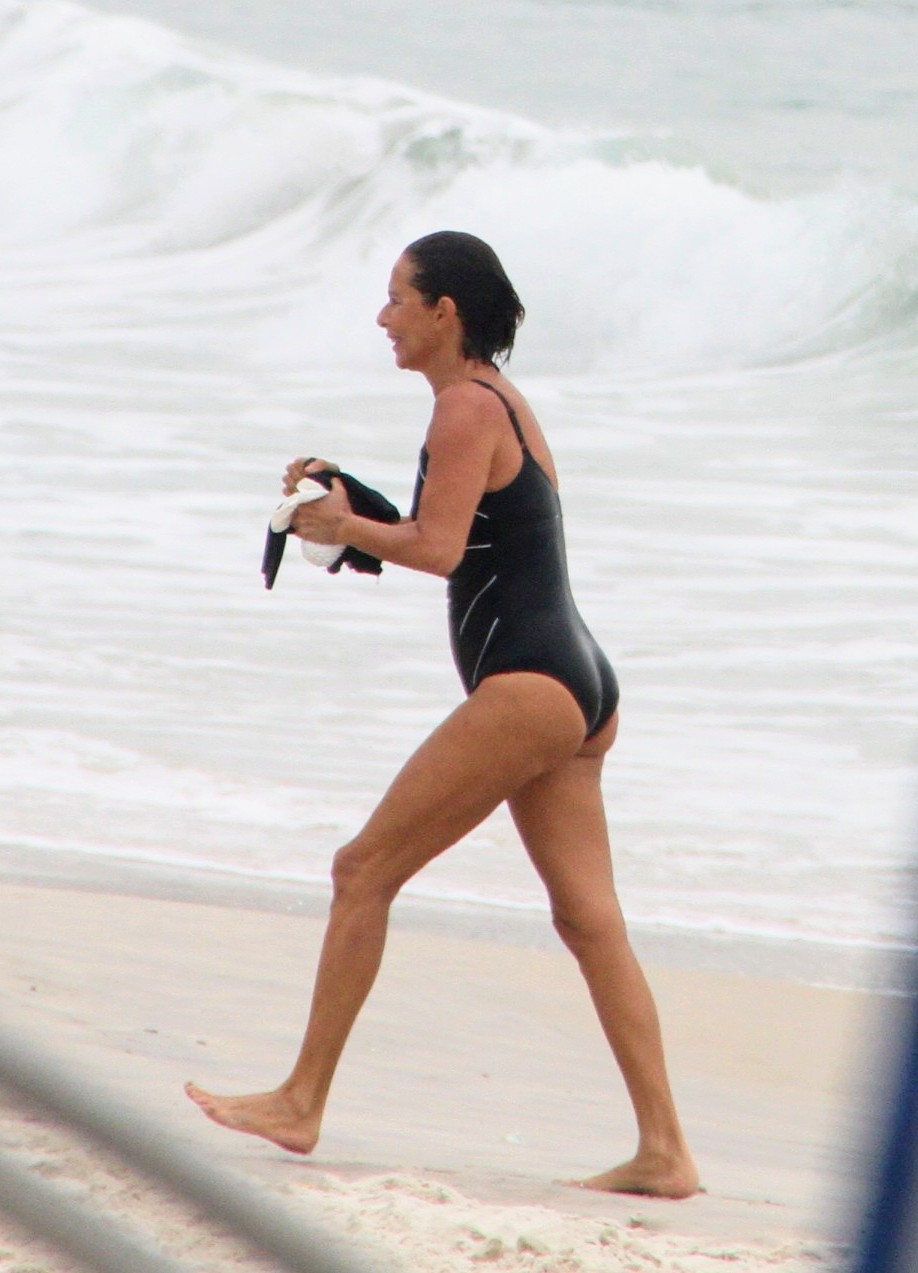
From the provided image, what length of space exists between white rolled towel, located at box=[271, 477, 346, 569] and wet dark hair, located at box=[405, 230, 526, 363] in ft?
1.06

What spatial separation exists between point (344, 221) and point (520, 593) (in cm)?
2164

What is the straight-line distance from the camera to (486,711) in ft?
10.7

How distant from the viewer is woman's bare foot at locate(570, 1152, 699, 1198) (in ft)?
11.3

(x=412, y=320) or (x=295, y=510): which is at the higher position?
(x=412, y=320)

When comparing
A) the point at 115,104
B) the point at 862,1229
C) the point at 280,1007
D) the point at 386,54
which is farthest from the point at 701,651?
the point at 386,54

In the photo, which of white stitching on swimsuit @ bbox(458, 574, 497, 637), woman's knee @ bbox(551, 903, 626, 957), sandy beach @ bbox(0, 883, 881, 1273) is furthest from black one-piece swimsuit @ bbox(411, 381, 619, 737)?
sandy beach @ bbox(0, 883, 881, 1273)

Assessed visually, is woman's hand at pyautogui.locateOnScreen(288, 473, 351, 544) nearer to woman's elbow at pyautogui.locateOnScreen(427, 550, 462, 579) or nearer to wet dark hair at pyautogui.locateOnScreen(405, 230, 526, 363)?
woman's elbow at pyautogui.locateOnScreen(427, 550, 462, 579)

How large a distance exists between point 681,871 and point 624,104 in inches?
985

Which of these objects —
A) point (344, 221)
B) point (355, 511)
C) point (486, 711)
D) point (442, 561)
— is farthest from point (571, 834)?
point (344, 221)

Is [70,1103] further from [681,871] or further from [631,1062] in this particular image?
[681,871]

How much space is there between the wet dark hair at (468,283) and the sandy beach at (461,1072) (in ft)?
4.19

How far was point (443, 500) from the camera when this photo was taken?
Result: 3.20 m

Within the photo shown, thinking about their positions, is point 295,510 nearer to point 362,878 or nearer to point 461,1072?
point 362,878

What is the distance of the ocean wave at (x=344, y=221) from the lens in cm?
2045
